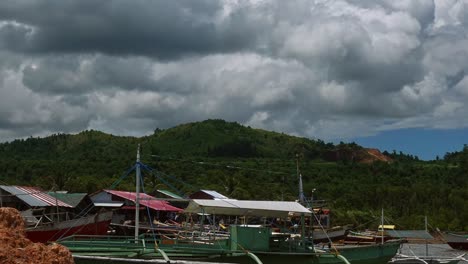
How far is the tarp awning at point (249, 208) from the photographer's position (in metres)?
24.0

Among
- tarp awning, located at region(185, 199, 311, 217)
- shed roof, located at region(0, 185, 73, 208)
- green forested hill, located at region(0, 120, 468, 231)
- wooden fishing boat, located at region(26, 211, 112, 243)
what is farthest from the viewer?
green forested hill, located at region(0, 120, 468, 231)

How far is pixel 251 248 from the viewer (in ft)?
74.7

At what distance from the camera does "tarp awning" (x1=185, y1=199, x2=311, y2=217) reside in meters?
24.0

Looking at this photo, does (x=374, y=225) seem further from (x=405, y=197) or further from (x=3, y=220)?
(x=3, y=220)

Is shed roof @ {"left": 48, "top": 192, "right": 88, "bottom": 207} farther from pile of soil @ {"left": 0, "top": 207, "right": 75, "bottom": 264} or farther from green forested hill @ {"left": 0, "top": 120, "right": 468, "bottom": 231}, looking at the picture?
pile of soil @ {"left": 0, "top": 207, "right": 75, "bottom": 264}

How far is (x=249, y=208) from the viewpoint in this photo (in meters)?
24.1

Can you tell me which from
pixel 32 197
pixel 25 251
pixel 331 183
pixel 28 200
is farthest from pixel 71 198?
pixel 331 183

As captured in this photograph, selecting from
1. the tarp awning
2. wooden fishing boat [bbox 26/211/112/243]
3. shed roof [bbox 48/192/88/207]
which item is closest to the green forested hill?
shed roof [bbox 48/192/88/207]

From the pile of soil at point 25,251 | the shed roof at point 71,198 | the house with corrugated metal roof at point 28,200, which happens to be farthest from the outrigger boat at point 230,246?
the shed roof at point 71,198

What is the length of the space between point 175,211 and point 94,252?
1199 inches

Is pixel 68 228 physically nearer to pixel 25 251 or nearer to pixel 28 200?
pixel 28 200

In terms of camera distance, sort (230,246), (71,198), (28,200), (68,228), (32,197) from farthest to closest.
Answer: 1. (71,198)
2. (32,197)
3. (28,200)
4. (68,228)
5. (230,246)

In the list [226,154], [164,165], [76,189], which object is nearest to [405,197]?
[164,165]

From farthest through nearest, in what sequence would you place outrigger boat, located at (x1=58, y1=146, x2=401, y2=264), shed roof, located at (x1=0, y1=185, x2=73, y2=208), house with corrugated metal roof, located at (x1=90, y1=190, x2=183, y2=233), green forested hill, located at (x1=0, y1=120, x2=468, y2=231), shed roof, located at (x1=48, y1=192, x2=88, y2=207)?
green forested hill, located at (x1=0, y1=120, x2=468, y2=231), house with corrugated metal roof, located at (x1=90, y1=190, x2=183, y2=233), shed roof, located at (x1=48, y1=192, x2=88, y2=207), shed roof, located at (x1=0, y1=185, x2=73, y2=208), outrigger boat, located at (x1=58, y1=146, x2=401, y2=264)
